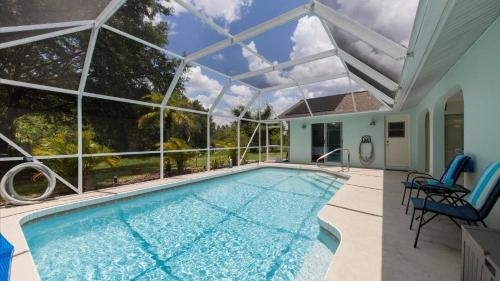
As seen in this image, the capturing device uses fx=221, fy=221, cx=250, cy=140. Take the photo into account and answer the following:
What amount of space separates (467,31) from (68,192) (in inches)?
342

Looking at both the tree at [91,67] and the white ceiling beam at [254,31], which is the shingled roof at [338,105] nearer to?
the white ceiling beam at [254,31]

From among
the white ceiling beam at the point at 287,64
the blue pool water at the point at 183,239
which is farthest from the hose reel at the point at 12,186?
the white ceiling beam at the point at 287,64

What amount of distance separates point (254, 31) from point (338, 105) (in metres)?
7.41

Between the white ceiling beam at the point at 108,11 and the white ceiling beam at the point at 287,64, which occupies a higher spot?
the white ceiling beam at the point at 108,11

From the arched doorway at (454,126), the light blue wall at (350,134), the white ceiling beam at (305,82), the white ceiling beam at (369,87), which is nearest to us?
the arched doorway at (454,126)

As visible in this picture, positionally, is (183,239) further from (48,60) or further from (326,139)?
(326,139)

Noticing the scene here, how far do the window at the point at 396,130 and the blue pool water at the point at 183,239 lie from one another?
5.79 metres

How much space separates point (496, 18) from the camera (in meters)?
2.59

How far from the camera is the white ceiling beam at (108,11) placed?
13.9ft

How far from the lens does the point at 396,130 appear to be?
9844 mm

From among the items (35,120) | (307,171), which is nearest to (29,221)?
(35,120)

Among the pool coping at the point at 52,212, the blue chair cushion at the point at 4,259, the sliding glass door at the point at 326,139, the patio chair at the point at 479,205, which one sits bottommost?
the pool coping at the point at 52,212

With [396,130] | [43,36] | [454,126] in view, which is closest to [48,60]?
[43,36]

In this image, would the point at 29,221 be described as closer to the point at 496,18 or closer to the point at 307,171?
the point at 496,18
